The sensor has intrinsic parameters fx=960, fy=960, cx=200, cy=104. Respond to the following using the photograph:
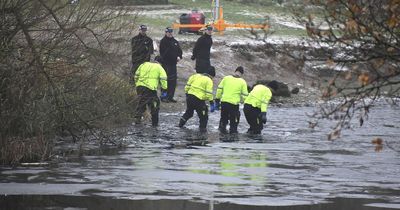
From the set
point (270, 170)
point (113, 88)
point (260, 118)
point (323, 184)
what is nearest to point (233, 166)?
point (270, 170)

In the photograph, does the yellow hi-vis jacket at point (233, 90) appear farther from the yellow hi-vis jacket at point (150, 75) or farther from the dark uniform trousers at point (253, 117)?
the yellow hi-vis jacket at point (150, 75)

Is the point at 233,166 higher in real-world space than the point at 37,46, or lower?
lower

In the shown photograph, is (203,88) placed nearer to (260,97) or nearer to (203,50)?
(260,97)

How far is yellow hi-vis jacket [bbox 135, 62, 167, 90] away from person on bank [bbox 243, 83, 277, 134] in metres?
2.28

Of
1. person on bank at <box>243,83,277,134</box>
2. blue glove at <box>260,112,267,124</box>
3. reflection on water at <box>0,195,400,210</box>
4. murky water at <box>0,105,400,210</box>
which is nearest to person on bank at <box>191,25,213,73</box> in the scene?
murky water at <box>0,105,400,210</box>

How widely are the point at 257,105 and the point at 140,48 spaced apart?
11.1 ft

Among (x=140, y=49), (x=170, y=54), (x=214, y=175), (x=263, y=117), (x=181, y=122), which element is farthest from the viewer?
(x=170, y=54)

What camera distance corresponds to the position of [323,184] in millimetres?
15992

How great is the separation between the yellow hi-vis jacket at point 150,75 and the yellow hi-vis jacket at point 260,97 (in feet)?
7.52

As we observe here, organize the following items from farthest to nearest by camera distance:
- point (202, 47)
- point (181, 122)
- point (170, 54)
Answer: point (202, 47), point (170, 54), point (181, 122)

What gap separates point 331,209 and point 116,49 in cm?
816

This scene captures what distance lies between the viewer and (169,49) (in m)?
29.3

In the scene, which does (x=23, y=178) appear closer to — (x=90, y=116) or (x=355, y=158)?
(x=90, y=116)

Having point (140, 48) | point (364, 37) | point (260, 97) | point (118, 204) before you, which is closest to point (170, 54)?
point (140, 48)
